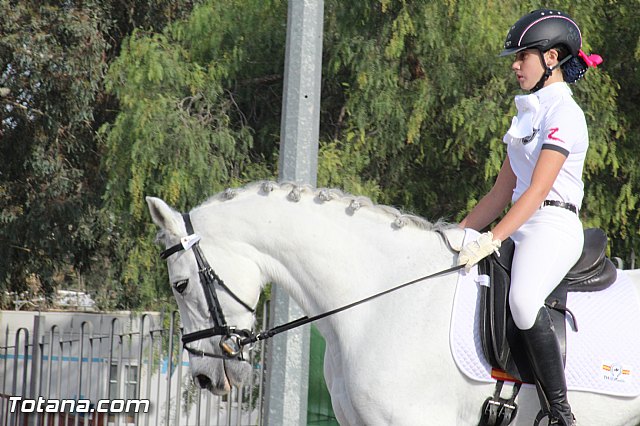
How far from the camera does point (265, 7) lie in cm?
1104

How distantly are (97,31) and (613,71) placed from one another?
863 cm

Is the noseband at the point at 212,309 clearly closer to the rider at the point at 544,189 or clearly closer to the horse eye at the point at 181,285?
the horse eye at the point at 181,285

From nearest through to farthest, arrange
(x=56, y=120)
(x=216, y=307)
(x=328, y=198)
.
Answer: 1. (x=216, y=307)
2. (x=328, y=198)
3. (x=56, y=120)

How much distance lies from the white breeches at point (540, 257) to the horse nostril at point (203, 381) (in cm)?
140

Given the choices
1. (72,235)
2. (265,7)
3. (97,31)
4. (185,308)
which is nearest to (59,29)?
(97,31)

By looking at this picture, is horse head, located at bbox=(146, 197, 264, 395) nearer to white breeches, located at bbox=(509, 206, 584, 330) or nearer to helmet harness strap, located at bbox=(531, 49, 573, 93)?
white breeches, located at bbox=(509, 206, 584, 330)

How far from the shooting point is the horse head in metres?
4.27

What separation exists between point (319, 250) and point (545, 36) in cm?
145

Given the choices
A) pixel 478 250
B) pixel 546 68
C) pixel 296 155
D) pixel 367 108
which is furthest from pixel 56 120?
pixel 478 250

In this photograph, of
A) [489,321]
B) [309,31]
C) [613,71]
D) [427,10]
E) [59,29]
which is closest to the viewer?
[489,321]

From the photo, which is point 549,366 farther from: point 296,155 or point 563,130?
point 296,155

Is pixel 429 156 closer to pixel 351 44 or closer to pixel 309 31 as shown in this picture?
pixel 351 44

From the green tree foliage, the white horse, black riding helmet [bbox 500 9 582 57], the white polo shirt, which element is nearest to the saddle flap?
the white polo shirt

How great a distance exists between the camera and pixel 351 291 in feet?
14.2
